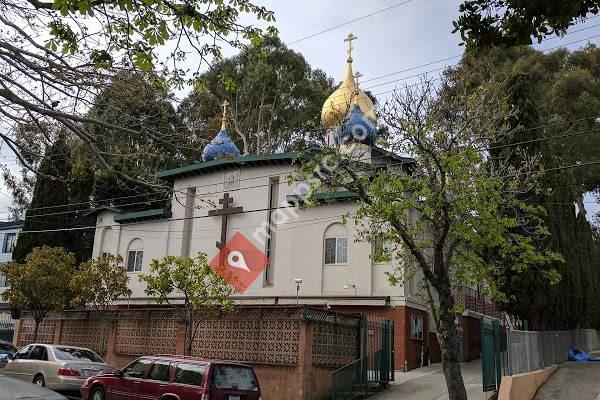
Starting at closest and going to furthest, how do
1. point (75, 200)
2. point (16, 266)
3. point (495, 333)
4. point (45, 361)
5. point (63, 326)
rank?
point (495, 333), point (45, 361), point (63, 326), point (16, 266), point (75, 200)

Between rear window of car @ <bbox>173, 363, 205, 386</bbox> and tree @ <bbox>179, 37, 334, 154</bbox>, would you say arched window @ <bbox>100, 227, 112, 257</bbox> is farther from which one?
rear window of car @ <bbox>173, 363, 205, 386</bbox>

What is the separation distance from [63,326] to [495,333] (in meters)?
17.5

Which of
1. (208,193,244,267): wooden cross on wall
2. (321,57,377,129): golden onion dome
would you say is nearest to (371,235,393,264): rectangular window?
(208,193,244,267): wooden cross on wall

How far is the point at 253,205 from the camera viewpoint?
2791cm

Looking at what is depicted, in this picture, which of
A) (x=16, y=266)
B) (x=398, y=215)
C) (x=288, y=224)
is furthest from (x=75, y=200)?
(x=398, y=215)

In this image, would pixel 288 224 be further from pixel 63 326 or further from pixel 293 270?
pixel 63 326

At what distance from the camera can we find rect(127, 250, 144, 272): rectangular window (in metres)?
31.3

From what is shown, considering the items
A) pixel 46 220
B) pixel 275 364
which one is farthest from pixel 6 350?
pixel 46 220

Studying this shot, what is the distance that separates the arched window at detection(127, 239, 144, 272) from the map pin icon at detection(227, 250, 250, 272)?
19.0 feet

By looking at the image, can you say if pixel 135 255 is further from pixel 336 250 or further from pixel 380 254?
pixel 380 254

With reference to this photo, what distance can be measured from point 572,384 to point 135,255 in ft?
72.0

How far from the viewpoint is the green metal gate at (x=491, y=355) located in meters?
14.9

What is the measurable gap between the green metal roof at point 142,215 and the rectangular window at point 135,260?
1.76 metres

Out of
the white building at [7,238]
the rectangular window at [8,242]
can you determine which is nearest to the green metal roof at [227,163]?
the white building at [7,238]
